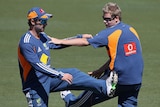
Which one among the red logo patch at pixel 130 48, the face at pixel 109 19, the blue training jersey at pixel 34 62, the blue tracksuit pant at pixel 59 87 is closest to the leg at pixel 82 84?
the blue tracksuit pant at pixel 59 87

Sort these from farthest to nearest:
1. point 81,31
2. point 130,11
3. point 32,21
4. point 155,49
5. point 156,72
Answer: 1. point 130,11
2. point 81,31
3. point 155,49
4. point 156,72
5. point 32,21

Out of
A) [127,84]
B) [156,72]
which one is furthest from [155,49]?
[127,84]

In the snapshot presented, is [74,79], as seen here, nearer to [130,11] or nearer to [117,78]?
[117,78]

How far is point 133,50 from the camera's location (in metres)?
9.97

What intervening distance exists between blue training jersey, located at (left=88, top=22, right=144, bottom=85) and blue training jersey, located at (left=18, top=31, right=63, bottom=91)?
2.50 ft

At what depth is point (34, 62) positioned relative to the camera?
961 centimetres

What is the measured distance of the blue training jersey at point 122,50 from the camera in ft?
32.4

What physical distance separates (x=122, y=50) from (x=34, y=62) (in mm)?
1403

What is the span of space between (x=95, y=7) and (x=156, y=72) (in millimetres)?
7676

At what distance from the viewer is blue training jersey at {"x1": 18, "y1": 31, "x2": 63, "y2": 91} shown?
31.6 ft

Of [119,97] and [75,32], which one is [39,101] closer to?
[119,97]

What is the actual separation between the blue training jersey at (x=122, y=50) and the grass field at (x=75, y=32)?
2.31 m

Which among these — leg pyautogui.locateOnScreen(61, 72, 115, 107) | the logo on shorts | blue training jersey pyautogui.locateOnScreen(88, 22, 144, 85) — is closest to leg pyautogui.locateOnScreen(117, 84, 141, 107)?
blue training jersey pyautogui.locateOnScreen(88, 22, 144, 85)

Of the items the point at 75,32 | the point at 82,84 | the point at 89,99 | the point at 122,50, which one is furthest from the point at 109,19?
the point at 75,32
